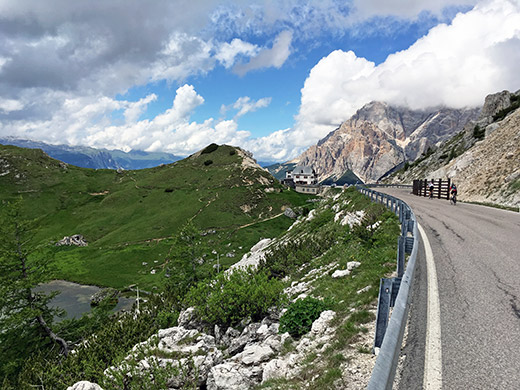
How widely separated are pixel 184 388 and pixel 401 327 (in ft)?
35.8

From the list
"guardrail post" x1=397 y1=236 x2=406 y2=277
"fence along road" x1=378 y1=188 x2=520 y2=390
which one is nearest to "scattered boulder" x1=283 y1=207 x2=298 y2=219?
"fence along road" x1=378 y1=188 x2=520 y2=390

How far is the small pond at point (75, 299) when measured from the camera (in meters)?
59.4

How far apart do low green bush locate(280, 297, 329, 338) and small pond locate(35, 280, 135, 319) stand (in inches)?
2312

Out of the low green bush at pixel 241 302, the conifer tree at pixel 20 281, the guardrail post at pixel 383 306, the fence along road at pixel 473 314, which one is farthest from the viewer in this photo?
the conifer tree at pixel 20 281

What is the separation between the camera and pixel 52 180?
481 feet

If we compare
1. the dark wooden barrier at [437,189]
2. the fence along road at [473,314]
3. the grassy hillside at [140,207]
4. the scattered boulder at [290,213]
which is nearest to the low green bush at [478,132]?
the dark wooden barrier at [437,189]

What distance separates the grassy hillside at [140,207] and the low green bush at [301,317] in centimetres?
5467

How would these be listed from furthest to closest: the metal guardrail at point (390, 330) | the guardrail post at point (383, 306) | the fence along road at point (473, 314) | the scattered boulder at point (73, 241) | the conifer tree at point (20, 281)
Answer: the scattered boulder at point (73, 241) < the conifer tree at point (20, 281) < the guardrail post at point (383, 306) < the fence along road at point (473, 314) < the metal guardrail at point (390, 330)

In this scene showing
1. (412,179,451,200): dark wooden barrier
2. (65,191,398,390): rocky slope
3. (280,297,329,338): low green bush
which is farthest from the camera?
(412,179,451,200): dark wooden barrier

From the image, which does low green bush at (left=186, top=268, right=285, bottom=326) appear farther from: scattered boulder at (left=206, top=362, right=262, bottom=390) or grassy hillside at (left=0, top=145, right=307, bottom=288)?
grassy hillside at (left=0, top=145, right=307, bottom=288)

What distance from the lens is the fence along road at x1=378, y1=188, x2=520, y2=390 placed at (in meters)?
4.65

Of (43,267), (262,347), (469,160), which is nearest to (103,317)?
(43,267)

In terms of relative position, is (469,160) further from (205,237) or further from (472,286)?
(205,237)

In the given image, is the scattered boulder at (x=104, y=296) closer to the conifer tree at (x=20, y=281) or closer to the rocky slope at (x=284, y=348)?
the conifer tree at (x=20, y=281)
